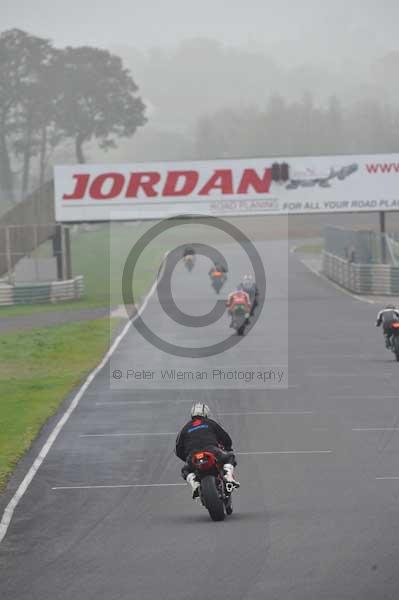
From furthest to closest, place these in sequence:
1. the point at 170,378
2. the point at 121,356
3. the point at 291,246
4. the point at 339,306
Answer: the point at 291,246 < the point at 339,306 < the point at 121,356 < the point at 170,378

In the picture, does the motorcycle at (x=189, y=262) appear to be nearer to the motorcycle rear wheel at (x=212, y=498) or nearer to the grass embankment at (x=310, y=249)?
the grass embankment at (x=310, y=249)

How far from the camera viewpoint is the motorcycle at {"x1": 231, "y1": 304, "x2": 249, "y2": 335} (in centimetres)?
3538

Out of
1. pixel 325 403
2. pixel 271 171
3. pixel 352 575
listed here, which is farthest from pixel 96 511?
pixel 271 171

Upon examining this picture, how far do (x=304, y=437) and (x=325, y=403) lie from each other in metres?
3.93

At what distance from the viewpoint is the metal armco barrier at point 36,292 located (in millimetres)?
52812

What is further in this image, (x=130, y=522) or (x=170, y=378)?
(x=170, y=378)

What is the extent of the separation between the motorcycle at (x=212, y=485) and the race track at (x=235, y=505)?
0.24 meters

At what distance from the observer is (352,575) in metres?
10.6

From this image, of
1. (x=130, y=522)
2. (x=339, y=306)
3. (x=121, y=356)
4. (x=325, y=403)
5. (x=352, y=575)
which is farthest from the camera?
(x=339, y=306)

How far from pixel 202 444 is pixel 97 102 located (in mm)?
122724

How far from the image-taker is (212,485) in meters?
13.2

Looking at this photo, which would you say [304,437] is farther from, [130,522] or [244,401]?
[130,522]

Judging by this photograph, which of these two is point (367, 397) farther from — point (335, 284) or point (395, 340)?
point (335, 284)

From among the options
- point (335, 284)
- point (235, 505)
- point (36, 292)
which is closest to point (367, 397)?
point (235, 505)
